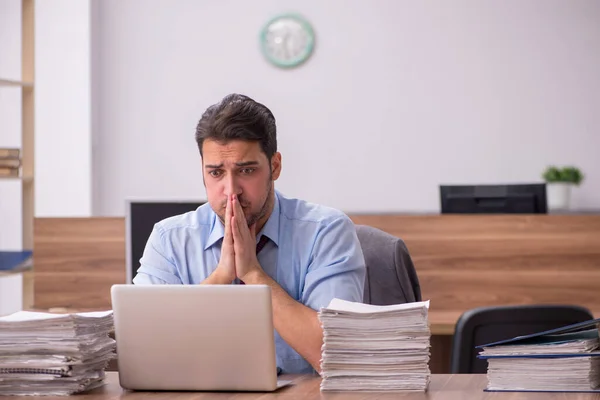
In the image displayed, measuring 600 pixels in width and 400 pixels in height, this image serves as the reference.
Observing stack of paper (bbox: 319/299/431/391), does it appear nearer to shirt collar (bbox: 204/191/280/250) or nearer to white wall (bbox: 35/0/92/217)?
shirt collar (bbox: 204/191/280/250)

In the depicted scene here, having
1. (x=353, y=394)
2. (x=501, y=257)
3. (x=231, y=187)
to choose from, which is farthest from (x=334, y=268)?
(x=501, y=257)

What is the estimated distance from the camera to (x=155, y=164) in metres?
6.62

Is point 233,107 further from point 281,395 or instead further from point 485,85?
point 485,85

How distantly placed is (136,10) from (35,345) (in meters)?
5.25

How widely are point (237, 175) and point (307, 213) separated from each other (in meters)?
0.23

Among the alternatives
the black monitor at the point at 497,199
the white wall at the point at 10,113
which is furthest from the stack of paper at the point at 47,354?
the white wall at the point at 10,113

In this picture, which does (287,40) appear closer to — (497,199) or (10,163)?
(10,163)

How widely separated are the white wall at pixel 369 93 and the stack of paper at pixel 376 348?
4.61 metres

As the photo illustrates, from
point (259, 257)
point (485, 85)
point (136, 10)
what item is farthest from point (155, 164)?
point (259, 257)

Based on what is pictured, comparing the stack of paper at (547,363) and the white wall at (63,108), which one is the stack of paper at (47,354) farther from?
the white wall at (63,108)

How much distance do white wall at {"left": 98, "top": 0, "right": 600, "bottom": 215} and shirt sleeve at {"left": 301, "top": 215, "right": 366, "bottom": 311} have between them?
13.3ft

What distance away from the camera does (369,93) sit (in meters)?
6.39

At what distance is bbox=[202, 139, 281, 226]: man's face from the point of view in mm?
2160

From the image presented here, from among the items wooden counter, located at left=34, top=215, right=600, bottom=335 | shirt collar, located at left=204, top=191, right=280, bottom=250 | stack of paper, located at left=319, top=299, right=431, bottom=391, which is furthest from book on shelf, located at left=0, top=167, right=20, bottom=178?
stack of paper, located at left=319, top=299, right=431, bottom=391
